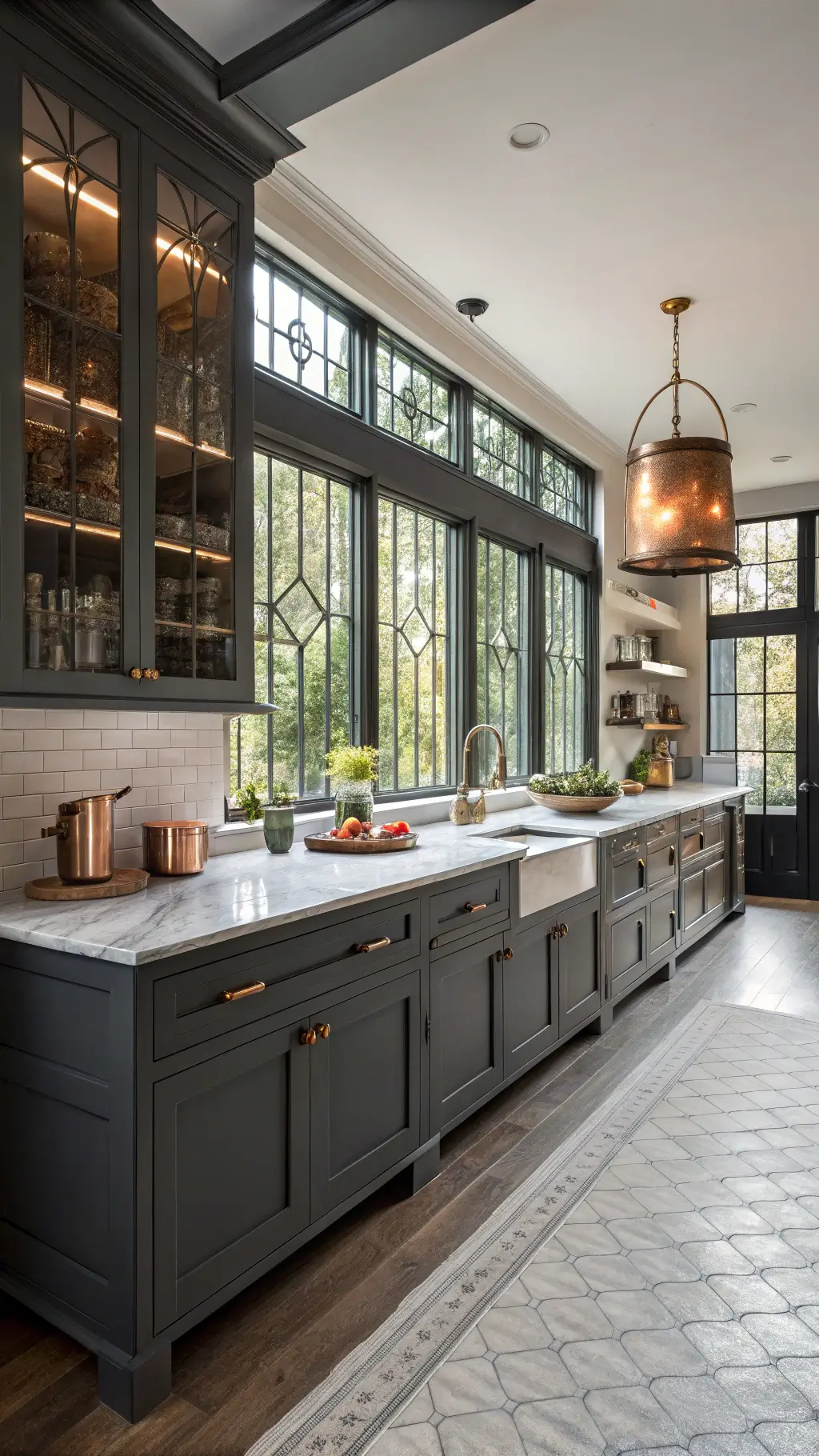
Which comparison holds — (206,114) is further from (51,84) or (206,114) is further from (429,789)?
(429,789)

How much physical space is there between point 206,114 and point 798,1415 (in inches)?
131

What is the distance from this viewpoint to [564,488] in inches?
217

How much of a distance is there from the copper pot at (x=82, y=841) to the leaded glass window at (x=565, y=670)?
352 cm

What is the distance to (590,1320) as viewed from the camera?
1.94m

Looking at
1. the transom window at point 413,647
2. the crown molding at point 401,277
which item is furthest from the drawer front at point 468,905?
the crown molding at point 401,277

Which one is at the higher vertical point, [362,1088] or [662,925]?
[362,1088]

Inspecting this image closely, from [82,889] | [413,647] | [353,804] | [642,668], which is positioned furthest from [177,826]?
[642,668]

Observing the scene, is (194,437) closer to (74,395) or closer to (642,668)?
(74,395)

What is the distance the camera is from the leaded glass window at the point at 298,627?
309 cm

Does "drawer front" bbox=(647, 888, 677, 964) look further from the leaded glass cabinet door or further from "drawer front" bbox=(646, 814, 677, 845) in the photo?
the leaded glass cabinet door

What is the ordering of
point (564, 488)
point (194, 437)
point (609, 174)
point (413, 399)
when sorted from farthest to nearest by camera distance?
point (564, 488) → point (413, 399) → point (609, 174) → point (194, 437)

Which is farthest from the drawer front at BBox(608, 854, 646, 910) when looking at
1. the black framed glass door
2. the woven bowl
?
the black framed glass door

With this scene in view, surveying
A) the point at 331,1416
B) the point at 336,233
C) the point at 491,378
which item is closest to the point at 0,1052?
the point at 331,1416

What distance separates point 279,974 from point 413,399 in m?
2.93
